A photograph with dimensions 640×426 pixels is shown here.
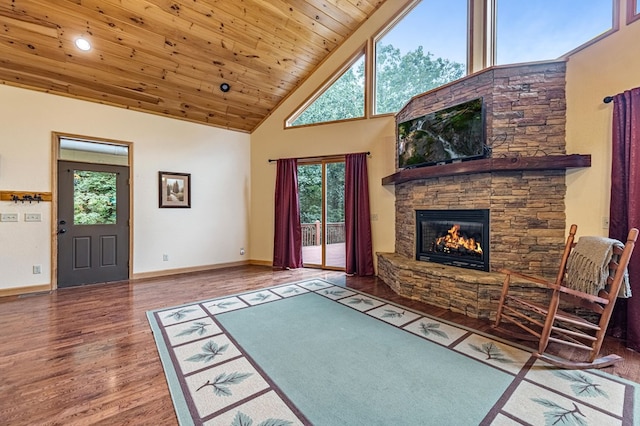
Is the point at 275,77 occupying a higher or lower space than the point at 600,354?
higher

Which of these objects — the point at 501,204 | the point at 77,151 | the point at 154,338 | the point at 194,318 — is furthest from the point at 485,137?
the point at 77,151

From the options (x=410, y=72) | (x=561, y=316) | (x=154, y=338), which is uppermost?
(x=410, y=72)

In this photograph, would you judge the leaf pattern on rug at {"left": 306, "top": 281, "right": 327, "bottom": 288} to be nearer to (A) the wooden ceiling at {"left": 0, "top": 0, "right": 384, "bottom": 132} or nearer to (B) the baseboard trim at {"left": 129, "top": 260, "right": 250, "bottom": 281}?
(B) the baseboard trim at {"left": 129, "top": 260, "right": 250, "bottom": 281}

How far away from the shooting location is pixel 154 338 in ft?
8.42

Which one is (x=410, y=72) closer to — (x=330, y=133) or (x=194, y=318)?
(x=330, y=133)

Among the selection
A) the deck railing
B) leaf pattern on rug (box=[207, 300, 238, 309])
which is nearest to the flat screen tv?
the deck railing

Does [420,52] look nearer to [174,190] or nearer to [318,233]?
[318,233]

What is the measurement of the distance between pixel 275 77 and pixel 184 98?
5.35 feet

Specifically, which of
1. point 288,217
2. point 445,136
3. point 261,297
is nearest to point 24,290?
point 261,297

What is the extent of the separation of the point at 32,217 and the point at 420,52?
630 centimetres

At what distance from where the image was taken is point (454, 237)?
12.2 feet

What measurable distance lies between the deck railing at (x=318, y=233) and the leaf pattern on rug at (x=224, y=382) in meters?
3.51

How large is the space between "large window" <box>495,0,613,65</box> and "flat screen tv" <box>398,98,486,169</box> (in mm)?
969

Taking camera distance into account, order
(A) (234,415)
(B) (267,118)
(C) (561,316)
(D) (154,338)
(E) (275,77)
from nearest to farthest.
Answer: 1. (A) (234,415)
2. (C) (561,316)
3. (D) (154,338)
4. (E) (275,77)
5. (B) (267,118)
